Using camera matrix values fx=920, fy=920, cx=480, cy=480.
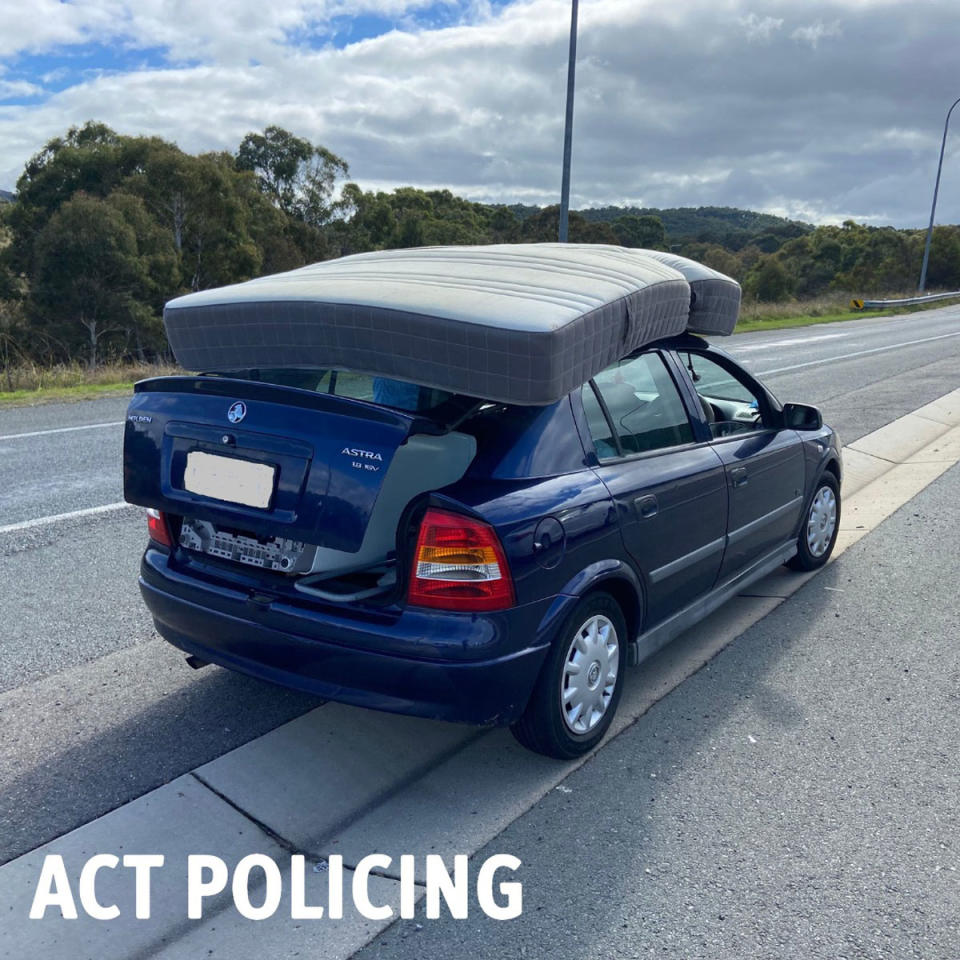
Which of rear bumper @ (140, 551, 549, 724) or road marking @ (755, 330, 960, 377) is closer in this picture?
rear bumper @ (140, 551, 549, 724)

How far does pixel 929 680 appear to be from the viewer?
4.11 m

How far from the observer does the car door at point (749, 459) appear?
14.4 feet

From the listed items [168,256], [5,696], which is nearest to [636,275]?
[5,696]

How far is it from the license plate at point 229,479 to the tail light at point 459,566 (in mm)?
553

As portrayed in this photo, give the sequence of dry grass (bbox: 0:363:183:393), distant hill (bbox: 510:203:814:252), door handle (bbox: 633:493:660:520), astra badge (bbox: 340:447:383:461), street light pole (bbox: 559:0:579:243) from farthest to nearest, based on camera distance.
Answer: distant hill (bbox: 510:203:814:252) → street light pole (bbox: 559:0:579:243) → dry grass (bbox: 0:363:183:393) → door handle (bbox: 633:493:660:520) → astra badge (bbox: 340:447:383:461)

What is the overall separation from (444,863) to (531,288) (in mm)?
1959

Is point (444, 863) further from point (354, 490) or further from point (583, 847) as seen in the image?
point (354, 490)

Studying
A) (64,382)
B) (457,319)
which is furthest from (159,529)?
(64,382)

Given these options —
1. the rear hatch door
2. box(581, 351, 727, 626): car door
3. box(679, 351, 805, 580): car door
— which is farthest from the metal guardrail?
the rear hatch door

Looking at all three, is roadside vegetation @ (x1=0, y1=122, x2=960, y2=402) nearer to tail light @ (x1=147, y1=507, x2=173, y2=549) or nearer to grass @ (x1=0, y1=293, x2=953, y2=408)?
grass @ (x1=0, y1=293, x2=953, y2=408)

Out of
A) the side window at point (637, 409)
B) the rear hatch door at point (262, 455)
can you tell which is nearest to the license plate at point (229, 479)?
the rear hatch door at point (262, 455)

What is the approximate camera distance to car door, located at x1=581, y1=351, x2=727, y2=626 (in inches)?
141

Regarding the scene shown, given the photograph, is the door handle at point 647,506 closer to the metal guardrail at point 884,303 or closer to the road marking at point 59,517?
the road marking at point 59,517

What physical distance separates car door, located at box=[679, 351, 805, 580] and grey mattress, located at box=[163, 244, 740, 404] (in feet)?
2.28
